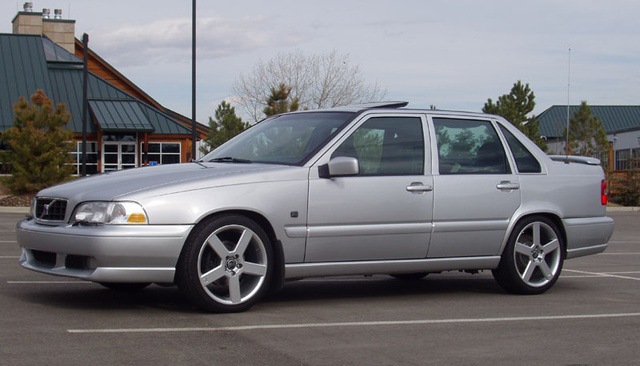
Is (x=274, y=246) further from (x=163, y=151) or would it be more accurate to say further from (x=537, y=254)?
(x=163, y=151)

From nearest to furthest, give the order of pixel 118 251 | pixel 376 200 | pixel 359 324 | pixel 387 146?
pixel 118 251 → pixel 359 324 → pixel 376 200 → pixel 387 146

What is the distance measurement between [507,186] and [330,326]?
2603mm

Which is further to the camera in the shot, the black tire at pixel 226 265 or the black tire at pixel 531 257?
the black tire at pixel 531 257

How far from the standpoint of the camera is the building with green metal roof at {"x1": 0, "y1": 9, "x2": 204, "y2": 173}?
3828cm

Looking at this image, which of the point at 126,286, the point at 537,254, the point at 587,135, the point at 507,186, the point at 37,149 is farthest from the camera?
the point at 587,135

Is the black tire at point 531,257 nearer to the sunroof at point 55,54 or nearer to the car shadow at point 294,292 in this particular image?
the car shadow at point 294,292

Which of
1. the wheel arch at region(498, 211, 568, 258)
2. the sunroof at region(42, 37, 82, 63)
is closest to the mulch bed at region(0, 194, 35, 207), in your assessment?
the sunroof at region(42, 37, 82, 63)

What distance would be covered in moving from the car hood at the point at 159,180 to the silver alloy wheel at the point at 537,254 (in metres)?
2.51

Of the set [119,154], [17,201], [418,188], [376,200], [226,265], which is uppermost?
[119,154]

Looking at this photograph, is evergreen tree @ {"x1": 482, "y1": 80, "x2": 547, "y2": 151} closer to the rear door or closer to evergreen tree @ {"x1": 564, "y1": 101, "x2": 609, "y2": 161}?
evergreen tree @ {"x1": 564, "y1": 101, "x2": 609, "y2": 161}

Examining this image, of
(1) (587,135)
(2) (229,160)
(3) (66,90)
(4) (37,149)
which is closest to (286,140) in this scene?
(2) (229,160)

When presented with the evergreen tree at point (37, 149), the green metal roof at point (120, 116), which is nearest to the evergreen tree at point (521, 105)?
the green metal roof at point (120, 116)

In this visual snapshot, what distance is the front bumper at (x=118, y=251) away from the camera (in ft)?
20.6

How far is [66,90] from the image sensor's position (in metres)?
39.2
